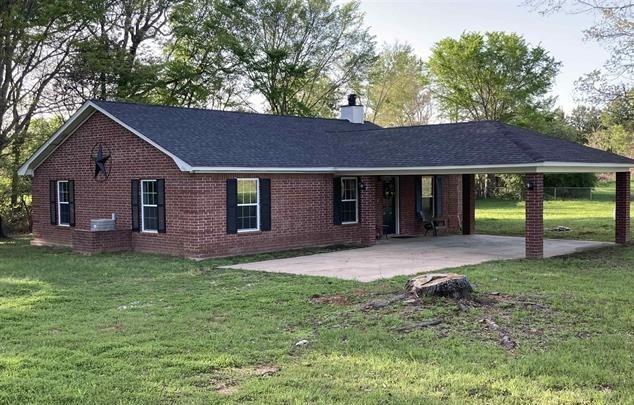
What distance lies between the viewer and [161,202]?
1529cm

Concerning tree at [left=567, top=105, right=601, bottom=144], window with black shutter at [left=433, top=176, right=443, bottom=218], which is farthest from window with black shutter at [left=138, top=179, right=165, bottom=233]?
tree at [left=567, top=105, right=601, bottom=144]

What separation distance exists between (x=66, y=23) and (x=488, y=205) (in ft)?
86.0

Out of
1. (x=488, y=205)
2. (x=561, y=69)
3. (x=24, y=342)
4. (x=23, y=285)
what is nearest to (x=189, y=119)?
(x=23, y=285)

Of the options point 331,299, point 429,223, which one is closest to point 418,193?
point 429,223

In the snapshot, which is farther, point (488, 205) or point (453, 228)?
point (488, 205)

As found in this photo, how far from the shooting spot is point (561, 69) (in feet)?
150

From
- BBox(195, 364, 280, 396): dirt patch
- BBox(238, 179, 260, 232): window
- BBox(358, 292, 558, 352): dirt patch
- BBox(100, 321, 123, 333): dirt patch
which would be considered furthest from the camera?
BBox(238, 179, 260, 232): window

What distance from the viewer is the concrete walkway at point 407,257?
12.4 metres

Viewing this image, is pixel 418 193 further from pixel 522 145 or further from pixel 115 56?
pixel 115 56

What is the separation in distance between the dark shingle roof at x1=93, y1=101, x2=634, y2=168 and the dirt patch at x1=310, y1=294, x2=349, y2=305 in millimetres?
5885

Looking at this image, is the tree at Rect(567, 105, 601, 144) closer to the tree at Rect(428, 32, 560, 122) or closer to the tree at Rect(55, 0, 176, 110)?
the tree at Rect(428, 32, 560, 122)

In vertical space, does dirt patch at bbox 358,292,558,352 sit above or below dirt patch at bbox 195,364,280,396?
above

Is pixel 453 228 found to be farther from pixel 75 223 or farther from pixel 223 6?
pixel 223 6

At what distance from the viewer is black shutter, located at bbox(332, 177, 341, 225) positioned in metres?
17.9
